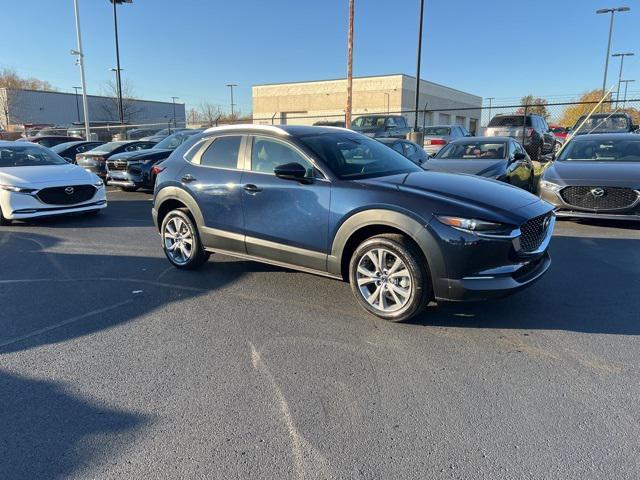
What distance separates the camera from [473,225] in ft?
12.8

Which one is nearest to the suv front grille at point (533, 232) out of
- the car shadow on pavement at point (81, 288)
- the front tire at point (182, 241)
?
the car shadow on pavement at point (81, 288)

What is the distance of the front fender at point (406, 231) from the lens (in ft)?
13.1

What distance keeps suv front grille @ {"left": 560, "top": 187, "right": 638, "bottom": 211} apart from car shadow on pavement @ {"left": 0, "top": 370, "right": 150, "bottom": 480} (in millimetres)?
7286

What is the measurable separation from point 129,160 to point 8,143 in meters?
2.78

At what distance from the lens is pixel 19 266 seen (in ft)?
20.8

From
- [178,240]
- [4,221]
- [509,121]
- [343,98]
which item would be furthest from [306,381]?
[343,98]

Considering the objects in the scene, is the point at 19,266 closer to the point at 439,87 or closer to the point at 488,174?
the point at 488,174

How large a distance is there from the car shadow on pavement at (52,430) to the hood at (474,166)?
7333 mm

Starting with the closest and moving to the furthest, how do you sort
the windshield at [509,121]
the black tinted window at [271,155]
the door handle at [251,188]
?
1. the black tinted window at [271,155]
2. the door handle at [251,188]
3. the windshield at [509,121]

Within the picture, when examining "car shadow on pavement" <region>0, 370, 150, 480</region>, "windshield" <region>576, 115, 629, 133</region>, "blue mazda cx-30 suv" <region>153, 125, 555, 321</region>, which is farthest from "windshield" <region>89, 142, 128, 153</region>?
"windshield" <region>576, 115, 629, 133</region>

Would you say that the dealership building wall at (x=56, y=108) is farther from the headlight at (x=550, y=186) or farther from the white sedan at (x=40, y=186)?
the headlight at (x=550, y=186)

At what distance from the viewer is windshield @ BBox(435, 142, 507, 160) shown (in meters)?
10.4

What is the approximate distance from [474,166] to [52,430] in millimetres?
8530

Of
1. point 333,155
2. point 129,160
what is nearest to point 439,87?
point 129,160
